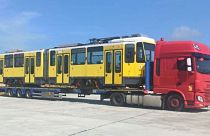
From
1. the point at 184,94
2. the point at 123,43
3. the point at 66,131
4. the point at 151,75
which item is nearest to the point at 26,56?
the point at 123,43

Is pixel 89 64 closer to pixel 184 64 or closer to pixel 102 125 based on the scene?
pixel 184 64

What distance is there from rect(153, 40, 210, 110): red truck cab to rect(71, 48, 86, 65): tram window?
19.3 ft

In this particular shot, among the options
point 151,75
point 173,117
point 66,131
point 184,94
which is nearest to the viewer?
point 66,131

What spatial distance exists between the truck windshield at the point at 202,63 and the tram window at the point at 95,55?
6.55 meters

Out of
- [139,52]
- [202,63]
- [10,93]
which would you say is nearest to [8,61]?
[10,93]

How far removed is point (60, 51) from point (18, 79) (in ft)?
20.3

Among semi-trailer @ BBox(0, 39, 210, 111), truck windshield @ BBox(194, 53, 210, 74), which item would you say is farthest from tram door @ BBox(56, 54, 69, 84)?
truck windshield @ BBox(194, 53, 210, 74)

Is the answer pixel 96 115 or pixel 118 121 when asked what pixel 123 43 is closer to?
pixel 96 115

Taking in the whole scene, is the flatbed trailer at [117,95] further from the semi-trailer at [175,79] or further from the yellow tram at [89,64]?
the yellow tram at [89,64]

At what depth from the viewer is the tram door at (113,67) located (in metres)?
24.5

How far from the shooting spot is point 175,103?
21.8 metres

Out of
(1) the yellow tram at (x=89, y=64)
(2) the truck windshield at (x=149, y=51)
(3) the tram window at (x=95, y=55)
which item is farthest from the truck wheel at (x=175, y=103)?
(3) the tram window at (x=95, y=55)

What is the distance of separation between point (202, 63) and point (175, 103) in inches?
96.8

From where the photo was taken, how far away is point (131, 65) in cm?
2394
